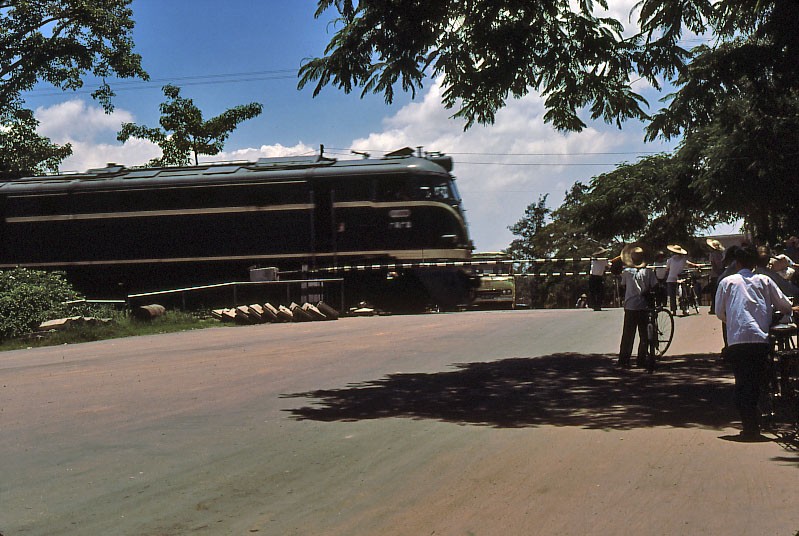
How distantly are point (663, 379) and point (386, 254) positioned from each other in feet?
57.8

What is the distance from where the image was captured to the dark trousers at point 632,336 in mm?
14305

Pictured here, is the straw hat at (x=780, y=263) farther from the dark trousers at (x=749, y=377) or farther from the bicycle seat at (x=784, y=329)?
the dark trousers at (x=749, y=377)

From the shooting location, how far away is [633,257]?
14680 millimetres

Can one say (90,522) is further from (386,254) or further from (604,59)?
(386,254)

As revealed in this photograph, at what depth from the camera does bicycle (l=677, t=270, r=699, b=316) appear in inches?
1053

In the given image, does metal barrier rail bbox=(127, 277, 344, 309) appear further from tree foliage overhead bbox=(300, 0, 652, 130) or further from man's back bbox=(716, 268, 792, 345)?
man's back bbox=(716, 268, 792, 345)

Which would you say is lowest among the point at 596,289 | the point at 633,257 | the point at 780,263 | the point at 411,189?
the point at 596,289

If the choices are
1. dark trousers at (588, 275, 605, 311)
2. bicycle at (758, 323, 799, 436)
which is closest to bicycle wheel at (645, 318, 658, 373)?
bicycle at (758, 323, 799, 436)

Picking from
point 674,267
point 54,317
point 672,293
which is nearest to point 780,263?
point 674,267

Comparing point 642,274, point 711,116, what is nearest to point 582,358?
point 642,274

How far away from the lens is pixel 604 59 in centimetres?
1288

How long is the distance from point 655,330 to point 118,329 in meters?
14.4

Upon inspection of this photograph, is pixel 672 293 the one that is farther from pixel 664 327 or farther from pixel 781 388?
pixel 781 388

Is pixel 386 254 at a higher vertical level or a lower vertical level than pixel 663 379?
higher
